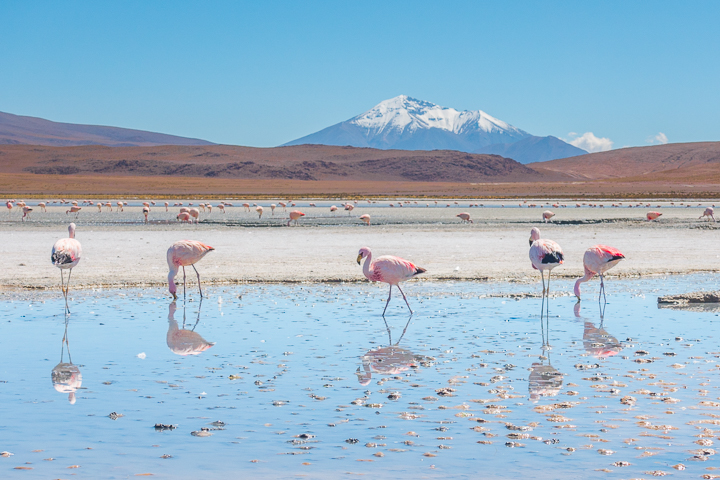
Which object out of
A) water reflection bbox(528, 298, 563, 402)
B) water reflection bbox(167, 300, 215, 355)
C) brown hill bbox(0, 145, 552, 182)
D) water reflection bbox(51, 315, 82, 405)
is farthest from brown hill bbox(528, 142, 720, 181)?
water reflection bbox(51, 315, 82, 405)

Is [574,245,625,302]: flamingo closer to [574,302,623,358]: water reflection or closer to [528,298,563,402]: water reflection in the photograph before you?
[574,302,623,358]: water reflection

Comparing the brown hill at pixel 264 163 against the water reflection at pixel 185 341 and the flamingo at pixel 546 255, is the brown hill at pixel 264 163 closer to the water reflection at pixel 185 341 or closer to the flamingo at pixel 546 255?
the flamingo at pixel 546 255

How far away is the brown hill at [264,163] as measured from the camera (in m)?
137

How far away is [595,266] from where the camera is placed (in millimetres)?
11586

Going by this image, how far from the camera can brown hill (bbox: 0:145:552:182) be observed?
5399 inches

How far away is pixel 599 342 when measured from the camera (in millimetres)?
8414

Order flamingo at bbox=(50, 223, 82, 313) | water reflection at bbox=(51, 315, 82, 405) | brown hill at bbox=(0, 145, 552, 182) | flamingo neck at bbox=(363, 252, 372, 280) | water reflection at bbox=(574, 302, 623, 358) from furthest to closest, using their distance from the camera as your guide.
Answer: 1. brown hill at bbox=(0, 145, 552, 182)
2. flamingo at bbox=(50, 223, 82, 313)
3. flamingo neck at bbox=(363, 252, 372, 280)
4. water reflection at bbox=(574, 302, 623, 358)
5. water reflection at bbox=(51, 315, 82, 405)

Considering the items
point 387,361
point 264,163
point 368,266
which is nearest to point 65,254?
point 368,266

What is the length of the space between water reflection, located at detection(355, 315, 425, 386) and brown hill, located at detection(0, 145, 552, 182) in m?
128

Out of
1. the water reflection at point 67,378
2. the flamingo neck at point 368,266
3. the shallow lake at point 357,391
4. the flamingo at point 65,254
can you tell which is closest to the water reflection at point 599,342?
the shallow lake at point 357,391

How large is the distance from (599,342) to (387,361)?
2.51 metres

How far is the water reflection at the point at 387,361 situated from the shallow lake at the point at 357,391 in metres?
0.02

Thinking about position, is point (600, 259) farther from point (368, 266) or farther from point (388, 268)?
point (368, 266)

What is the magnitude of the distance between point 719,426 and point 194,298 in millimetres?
8373
